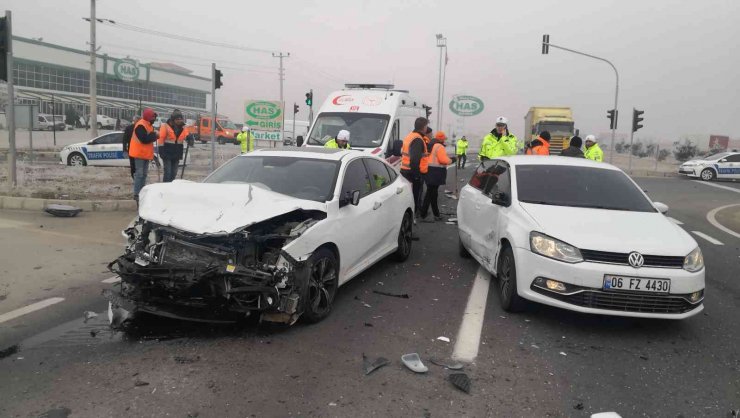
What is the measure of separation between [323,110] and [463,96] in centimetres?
3349

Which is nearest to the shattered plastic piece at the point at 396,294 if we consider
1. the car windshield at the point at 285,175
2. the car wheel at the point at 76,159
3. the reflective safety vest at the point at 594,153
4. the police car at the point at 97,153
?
the car windshield at the point at 285,175

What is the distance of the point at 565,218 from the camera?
17.0ft

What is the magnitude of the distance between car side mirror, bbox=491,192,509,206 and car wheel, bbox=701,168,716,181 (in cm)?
2463

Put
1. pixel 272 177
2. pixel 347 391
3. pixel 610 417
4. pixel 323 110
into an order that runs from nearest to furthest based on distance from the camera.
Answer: pixel 610 417 → pixel 347 391 → pixel 272 177 → pixel 323 110

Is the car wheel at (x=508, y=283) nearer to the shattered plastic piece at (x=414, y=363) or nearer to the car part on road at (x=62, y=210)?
the shattered plastic piece at (x=414, y=363)

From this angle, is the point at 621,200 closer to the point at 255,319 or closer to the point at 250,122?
the point at 255,319

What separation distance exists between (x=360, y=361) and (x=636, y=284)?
239 cm

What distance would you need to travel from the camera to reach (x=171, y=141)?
1132 centimetres

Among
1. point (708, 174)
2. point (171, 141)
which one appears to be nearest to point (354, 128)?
point (171, 141)

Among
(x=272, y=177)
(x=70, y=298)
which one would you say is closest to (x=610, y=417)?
(x=272, y=177)

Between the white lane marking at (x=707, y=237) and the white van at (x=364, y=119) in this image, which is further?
the white van at (x=364, y=119)

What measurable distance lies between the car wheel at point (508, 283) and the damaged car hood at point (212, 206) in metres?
1.88

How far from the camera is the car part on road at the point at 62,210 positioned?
381 inches

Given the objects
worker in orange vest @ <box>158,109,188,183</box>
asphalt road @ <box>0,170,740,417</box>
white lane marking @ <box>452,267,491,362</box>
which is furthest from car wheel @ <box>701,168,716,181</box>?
worker in orange vest @ <box>158,109,188,183</box>
